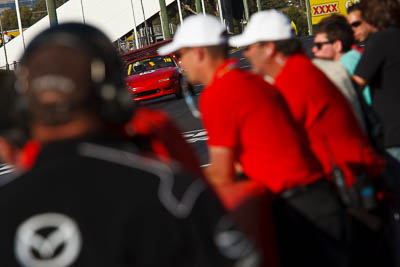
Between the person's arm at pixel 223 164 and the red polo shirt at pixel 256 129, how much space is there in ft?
0.09

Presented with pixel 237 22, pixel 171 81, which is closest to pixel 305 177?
pixel 171 81

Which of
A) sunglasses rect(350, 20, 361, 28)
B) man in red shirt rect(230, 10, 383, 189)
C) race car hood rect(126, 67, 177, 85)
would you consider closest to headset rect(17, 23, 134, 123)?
man in red shirt rect(230, 10, 383, 189)

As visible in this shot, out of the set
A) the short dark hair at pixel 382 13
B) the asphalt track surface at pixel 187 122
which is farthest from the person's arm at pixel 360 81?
the asphalt track surface at pixel 187 122

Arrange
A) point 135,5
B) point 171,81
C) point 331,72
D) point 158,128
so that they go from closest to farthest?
point 158,128, point 331,72, point 171,81, point 135,5

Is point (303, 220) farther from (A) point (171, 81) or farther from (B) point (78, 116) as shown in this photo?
(A) point (171, 81)

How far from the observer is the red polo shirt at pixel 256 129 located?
347 cm

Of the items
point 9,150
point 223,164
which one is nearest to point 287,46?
point 223,164

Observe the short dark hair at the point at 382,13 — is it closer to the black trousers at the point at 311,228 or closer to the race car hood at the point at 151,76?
the black trousers at the point at 311,228

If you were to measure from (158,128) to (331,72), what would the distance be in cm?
272

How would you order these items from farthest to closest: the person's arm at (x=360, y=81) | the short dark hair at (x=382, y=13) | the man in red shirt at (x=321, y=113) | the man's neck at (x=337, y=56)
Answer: the man's neck at (x=337, y=56) < the short dark hair at (x=382, y=13) < the person's arm at (x=360, y=81) < the man in red shirt at (x=321, y=113)

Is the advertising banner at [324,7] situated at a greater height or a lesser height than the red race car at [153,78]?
greater

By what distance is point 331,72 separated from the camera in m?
5.04

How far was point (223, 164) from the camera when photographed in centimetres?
350

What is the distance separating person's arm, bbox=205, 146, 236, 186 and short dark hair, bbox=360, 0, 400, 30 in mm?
2277
